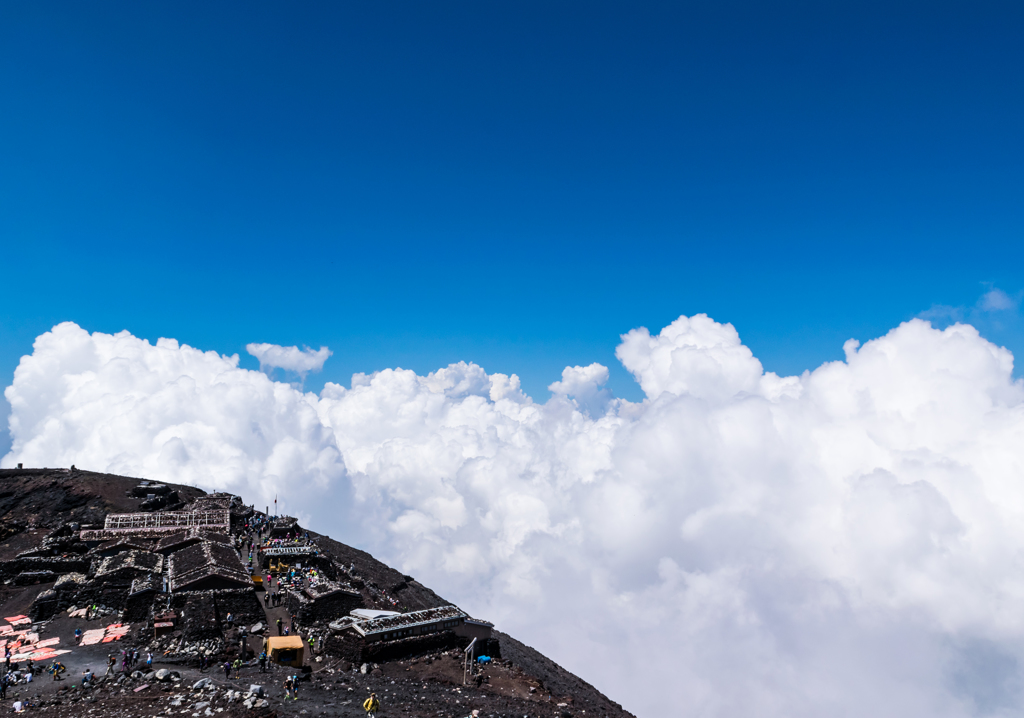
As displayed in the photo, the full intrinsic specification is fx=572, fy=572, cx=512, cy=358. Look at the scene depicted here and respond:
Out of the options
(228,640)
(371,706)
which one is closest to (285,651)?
(228,640)

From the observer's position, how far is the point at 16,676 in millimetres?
29984

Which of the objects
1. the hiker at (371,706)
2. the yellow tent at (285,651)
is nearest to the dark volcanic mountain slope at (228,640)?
the yellow tent at (285,651)

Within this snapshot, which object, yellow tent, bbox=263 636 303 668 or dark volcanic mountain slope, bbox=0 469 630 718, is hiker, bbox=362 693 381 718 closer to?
dark volcanic mountain slope, bbox=0 469 630 718

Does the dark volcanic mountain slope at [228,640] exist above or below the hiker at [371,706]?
above

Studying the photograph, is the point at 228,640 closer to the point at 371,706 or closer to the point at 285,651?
the point at 285,651

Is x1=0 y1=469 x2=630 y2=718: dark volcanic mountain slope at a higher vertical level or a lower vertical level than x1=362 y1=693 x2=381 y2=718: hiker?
higher

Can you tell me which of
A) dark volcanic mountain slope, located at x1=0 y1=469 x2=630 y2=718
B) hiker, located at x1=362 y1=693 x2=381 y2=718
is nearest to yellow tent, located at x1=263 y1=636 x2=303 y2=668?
dark volcanic mountain slope, located at x1=0 y1=469 x2=630 y2=718

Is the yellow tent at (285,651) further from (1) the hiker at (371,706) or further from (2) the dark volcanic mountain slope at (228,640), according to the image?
(1) the hiker at (371,706)

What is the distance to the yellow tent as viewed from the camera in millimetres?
34938

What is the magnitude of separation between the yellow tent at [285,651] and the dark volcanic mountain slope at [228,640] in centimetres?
17

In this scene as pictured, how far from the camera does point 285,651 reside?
3512 centimetres

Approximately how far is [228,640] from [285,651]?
4374 millimetres

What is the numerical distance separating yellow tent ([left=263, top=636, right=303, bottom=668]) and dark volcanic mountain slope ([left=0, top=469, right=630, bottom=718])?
0.17m

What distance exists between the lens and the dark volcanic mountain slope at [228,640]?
93.8 feet
